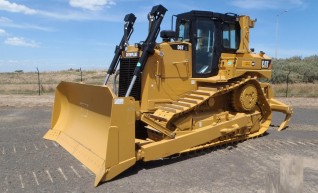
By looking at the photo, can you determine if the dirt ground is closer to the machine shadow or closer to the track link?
the track link

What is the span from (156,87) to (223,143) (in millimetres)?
2039

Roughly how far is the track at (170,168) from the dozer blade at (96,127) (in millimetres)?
219

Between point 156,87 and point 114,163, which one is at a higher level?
point 156,87

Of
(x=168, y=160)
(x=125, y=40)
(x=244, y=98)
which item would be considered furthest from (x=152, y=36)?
(x=244, y=98)

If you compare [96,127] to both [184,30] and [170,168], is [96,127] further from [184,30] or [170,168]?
[184,30]

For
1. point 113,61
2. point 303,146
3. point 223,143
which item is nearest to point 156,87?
point 113,61

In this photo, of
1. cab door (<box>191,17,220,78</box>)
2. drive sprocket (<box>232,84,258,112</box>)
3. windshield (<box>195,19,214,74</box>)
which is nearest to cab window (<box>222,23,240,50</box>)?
cab door (<box>191,17,220,78</box>)

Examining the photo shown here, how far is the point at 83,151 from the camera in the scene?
23.1 feet

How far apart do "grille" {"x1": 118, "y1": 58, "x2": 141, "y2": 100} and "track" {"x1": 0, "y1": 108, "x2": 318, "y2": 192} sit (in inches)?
65.2

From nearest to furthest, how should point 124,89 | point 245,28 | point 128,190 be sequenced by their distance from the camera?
1. point 128,190
2. point 124,89
3. point 245,28

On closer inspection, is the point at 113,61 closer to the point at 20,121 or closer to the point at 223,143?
the point at 223,143

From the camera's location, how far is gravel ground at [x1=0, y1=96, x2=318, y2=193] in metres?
5.62

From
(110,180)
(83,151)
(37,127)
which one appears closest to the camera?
(110,180)

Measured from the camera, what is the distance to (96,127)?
23.2 feet
